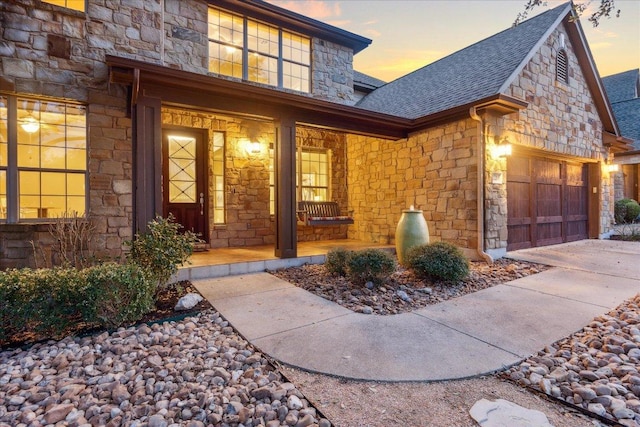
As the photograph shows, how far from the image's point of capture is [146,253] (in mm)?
3410

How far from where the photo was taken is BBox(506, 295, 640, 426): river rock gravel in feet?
5.69

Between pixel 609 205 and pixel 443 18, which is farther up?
pixel 443 18

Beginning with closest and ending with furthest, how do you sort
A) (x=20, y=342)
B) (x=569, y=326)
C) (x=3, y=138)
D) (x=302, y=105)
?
(x=20, y=342) → (x=569, y=326) → (x=3, y=138) → (x=302, y=105)

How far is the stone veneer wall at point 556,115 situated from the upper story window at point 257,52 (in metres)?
4.68

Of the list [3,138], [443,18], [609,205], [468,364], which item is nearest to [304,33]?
[443,18]

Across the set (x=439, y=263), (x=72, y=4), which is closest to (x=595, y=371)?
(x=439, y=263)

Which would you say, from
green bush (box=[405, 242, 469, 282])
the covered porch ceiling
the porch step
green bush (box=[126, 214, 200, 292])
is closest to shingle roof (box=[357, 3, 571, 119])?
the covered porch ceiling

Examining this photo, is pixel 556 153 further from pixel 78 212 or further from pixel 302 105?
pixel 78 212

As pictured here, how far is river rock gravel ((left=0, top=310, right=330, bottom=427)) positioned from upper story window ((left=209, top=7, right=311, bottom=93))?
575 cm

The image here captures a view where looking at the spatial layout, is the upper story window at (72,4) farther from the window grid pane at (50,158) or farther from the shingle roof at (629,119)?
the shingle roof at (629,119)

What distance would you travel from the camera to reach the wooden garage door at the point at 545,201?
20.8 ft

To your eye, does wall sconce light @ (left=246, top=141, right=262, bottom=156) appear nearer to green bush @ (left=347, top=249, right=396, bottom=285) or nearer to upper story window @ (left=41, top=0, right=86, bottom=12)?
upper story window @ (left=41, top=0, right=86, bottom=12)

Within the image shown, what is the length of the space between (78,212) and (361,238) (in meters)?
5.83

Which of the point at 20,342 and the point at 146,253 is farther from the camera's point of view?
the point at 146,253
